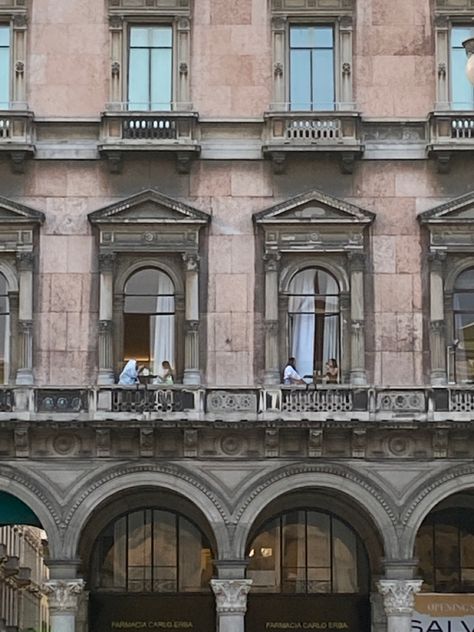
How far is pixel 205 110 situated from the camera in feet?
122

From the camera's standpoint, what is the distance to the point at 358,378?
36.0m

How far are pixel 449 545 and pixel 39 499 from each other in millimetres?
9719

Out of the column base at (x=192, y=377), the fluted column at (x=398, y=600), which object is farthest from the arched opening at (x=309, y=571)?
the column base at (x=192, y=377)

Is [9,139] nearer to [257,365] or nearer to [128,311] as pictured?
[128,311]

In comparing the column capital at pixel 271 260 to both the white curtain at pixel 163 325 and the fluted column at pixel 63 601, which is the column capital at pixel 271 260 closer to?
the white curtain at pixel 163 325

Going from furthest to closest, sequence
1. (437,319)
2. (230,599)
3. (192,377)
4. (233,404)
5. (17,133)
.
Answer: (17,133) < (437,319) < (192,377) < (233,404) < (230,599)

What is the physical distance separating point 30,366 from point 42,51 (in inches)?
272

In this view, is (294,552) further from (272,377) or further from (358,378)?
(358,378)

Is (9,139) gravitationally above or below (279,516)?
above

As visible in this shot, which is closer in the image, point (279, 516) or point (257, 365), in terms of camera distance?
point (257, 365)

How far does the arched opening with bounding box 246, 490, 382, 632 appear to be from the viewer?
39.0 meters

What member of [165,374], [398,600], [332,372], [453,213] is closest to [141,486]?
[165,374]

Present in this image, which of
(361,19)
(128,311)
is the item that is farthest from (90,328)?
(361,19)

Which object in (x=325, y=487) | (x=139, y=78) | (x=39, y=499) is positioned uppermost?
(x=139, y=78)
